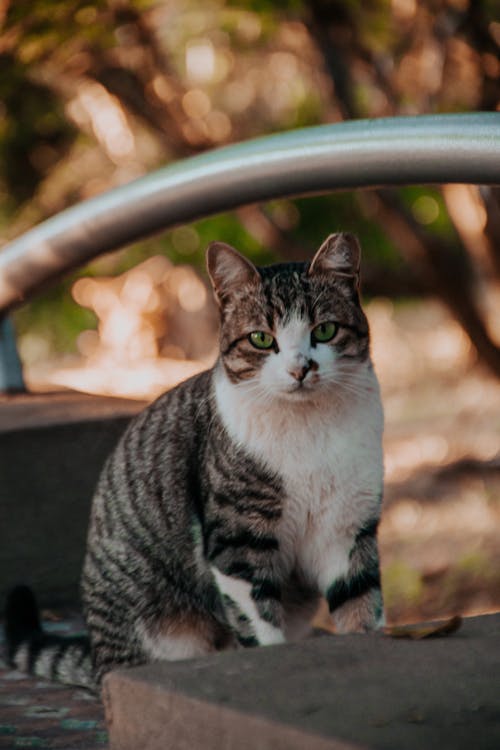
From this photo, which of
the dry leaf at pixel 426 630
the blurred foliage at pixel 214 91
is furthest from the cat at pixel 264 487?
the blurred foliage at pixel 214 91

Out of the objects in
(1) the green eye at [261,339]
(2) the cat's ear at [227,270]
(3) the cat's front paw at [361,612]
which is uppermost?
(2) the cat's ear at [227,270]

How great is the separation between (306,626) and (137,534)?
481 mm

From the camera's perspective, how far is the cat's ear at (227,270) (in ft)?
9.11

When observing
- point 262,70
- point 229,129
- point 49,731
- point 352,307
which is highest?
point 262,70

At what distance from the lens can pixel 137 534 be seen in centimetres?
295

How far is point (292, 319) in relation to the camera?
2.71 m

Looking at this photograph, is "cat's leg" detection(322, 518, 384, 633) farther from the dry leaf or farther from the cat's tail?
the cat's tail


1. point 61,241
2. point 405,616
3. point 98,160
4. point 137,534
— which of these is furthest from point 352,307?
point 98,160

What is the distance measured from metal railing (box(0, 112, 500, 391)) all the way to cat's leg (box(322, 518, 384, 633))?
0.82 metres

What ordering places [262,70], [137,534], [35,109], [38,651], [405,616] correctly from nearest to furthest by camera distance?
1. [137,534]
2. [38,651]
3. [405,616]
4. [35,109]
5. [262,70]

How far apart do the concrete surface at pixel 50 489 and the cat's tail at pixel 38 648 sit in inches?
19.3

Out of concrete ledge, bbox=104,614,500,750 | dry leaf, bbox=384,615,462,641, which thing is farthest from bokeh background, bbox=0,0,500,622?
concrete ledge, bbox=104,614,500,750

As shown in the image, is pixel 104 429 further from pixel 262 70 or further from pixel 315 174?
pixel 262 70

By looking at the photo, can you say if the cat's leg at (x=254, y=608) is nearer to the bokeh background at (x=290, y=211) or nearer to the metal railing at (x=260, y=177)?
the metal railing at (x=260, y=177)
